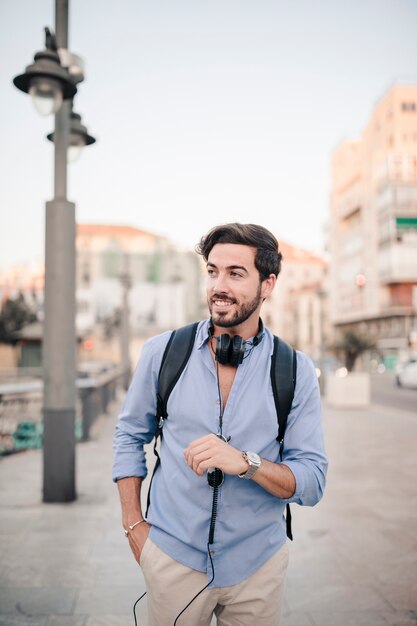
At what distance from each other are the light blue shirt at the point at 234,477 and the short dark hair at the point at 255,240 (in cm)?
28

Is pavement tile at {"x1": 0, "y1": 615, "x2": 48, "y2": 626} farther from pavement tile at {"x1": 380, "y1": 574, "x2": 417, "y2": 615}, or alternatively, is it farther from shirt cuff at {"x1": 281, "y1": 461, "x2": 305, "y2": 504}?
shirt cuff at {"x1": 281, "y1": 461, "x2": 305, "y2": 504}

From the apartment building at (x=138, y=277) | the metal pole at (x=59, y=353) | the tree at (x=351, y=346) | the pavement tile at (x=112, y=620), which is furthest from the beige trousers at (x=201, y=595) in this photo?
the apartment building at (x=138, y=277)

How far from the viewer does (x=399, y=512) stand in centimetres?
584

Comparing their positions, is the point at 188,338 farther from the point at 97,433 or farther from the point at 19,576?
the point at 97,433

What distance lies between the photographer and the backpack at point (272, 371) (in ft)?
6.27

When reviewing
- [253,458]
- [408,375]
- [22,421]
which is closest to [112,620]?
[253,458]

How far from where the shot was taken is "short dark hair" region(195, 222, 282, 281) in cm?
198

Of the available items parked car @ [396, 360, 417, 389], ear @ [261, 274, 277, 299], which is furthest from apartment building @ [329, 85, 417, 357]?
ear @ [261, 274, 277, 299]

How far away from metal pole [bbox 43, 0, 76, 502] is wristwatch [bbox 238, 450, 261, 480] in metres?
4.46

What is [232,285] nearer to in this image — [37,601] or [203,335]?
[203,335]

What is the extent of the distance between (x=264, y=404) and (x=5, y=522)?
4.21 meters

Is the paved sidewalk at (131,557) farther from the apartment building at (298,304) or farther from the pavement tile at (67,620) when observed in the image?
the apartment building at (298,304)

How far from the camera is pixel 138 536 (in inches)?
77.9

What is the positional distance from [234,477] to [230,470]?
17cm
